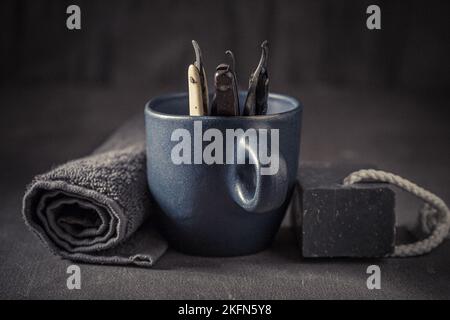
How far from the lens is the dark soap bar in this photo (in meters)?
0.68

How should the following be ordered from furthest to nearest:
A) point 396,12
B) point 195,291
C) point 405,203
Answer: point 396,12
point 405,203
point 195,291

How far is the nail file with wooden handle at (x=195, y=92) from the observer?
67 centimetres

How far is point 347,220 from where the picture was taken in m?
0.68

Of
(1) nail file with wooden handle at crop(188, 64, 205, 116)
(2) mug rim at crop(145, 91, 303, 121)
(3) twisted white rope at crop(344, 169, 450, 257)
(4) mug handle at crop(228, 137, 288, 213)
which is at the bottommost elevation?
(3) twisted white rope at crop(344, 169, 450, 257)

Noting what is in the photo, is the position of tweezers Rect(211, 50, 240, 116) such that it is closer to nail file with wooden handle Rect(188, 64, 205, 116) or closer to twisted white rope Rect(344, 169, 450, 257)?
nail file with wooden handle Rect(188, 64, 205, 116)

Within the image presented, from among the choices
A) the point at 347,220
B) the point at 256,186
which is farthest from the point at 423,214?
the point at 256,186

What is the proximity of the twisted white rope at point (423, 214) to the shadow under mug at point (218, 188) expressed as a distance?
0.21ft

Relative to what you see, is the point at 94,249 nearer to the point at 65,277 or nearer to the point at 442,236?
the point at 65,277

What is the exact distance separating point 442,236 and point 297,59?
64 centimetres

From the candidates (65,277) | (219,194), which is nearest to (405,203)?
(219,194)

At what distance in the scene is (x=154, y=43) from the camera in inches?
51.3

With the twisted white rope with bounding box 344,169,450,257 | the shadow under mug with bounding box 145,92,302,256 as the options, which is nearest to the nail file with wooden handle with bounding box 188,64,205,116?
the shadow under mug with bounding box 145,92,302,256

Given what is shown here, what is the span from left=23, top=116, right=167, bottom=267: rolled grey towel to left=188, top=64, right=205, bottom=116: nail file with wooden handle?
3.3 inches

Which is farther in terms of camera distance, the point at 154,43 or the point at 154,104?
the point at 154,43
